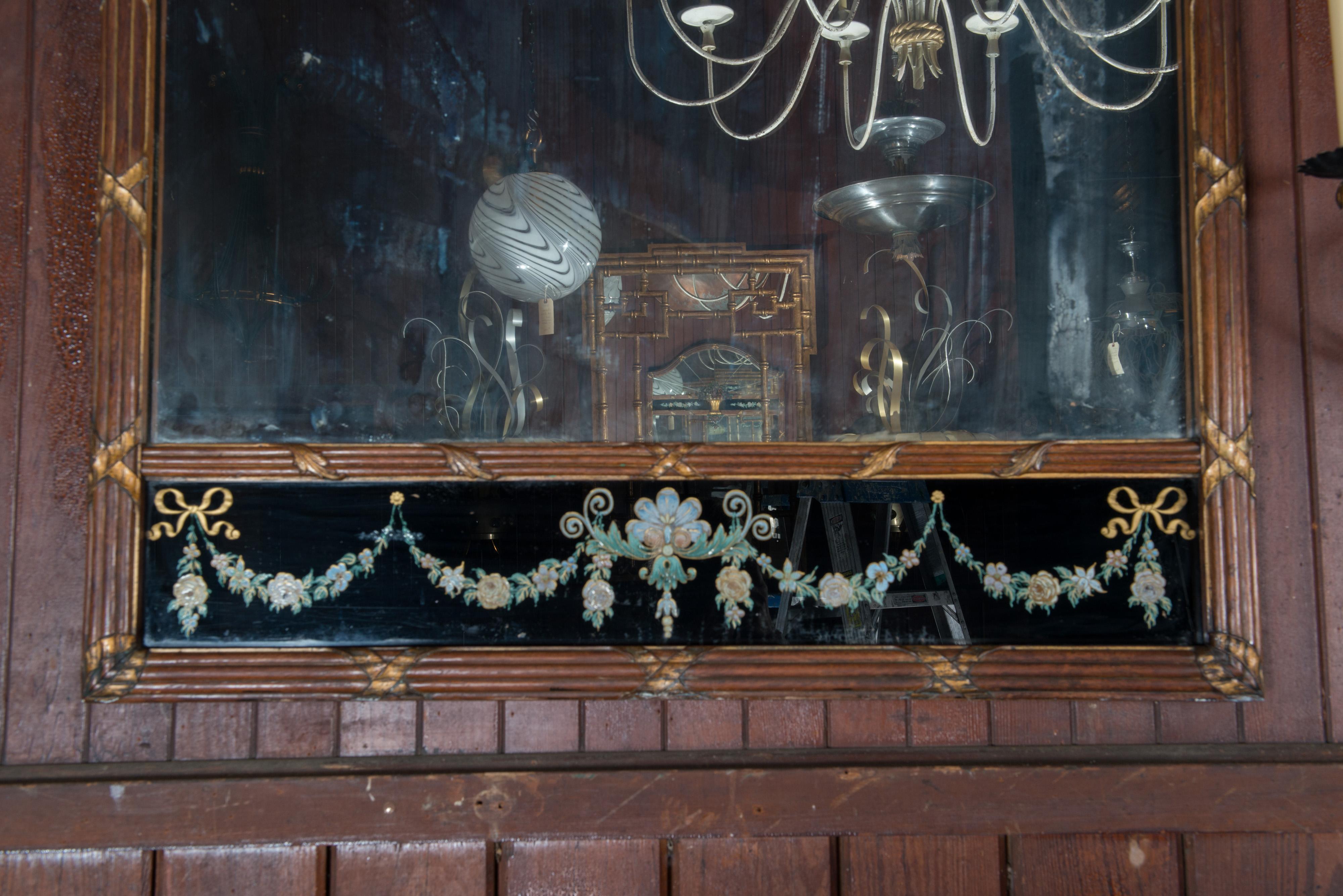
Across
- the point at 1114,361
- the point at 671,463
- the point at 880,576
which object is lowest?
the point at 880,576

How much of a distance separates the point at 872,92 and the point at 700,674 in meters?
0.62

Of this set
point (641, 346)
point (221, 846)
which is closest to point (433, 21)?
point (641, 346)

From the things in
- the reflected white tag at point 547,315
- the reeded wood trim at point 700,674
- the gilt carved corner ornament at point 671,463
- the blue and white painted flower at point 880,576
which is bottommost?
the reeded wood trim at point 700,674

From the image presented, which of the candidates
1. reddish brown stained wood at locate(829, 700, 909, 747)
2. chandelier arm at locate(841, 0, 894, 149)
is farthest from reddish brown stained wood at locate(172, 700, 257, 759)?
chandelier arm at locate(841, 0, 894, 149)

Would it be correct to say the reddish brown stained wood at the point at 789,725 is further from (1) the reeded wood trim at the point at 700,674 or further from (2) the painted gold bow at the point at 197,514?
(2) the painted gold bow at the point at 197,514

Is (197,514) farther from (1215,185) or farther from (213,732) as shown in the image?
(1215,185)

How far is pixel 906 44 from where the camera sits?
35.6 inches

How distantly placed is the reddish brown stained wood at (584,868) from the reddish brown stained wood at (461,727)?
103mm

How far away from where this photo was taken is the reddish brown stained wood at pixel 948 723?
87cm

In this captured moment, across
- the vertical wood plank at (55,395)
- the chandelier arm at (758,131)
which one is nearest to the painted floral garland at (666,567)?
the vertical wood plank at (55,395)

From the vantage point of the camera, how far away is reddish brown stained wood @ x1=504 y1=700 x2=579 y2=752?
87cm

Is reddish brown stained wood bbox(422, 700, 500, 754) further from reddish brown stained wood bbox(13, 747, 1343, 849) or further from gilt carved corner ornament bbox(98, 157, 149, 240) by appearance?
gilt carved corner ornament bbox(98, 157, 149, 240)

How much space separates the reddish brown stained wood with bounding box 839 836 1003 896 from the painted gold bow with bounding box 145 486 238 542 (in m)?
0.71

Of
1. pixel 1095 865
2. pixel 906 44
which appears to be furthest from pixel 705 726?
pixel 906 44
